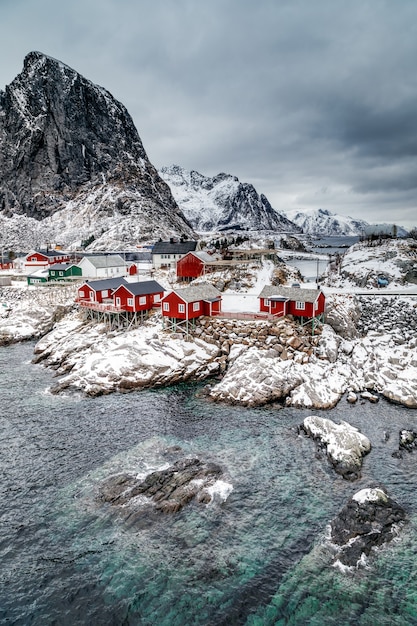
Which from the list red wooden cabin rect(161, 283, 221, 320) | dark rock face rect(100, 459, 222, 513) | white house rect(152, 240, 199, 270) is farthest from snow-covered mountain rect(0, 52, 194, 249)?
dark rock face rect(100, 459, 222, 513)

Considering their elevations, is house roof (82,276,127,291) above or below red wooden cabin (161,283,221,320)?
Answer: above

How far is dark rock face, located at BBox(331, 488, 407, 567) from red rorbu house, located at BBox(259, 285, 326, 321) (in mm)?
25089

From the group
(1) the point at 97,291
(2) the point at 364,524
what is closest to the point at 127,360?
(1) the point at 97,291

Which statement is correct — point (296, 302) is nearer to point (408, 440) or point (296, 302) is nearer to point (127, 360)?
point (127, 360)

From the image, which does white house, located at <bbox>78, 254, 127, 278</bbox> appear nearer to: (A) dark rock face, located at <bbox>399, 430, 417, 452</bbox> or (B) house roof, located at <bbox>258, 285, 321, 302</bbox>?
(B) house roof, located at <bbox>258, 285, 321, 302</bbox>

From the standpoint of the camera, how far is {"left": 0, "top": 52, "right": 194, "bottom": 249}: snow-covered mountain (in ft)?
497

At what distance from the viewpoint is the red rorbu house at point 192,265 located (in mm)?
67062

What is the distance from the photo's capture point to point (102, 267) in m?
76.3

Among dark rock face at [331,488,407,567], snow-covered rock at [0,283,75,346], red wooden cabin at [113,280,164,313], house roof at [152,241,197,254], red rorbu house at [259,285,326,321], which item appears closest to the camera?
dark rock face at [331,488,407,567]

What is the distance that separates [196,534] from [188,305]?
1069 inches

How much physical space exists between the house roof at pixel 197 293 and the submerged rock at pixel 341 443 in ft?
67.4

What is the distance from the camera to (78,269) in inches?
3088

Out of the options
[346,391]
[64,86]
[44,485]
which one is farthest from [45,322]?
[64,86]

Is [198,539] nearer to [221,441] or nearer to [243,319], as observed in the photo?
[221,441]
